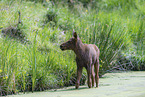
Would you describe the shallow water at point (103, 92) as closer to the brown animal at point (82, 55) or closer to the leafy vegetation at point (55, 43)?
the brown animal at point (82, 55)

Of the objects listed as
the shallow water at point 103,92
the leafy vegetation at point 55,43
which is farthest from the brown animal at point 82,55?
the leafy vegetation at point 55,43

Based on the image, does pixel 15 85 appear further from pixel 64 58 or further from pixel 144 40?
pixel 144 40

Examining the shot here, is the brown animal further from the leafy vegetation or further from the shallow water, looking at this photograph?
the leafy vegetation

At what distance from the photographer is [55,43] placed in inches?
360

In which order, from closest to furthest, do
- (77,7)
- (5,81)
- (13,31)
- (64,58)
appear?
(5,81) → (64,58) → (13,31) → (77,7)

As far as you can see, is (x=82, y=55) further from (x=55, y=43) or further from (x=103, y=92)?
(x=55, y=43)

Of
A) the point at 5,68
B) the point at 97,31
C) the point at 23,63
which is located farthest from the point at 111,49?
the point at 5,68

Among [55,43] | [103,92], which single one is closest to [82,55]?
[103,92]

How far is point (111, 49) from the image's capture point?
7.20m

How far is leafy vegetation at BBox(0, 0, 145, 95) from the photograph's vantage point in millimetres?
5754

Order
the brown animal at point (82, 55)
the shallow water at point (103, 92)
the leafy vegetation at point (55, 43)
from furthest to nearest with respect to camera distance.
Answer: the leafy vegetation at point (55, 43) < the brown animal at point (82, 55) < the shallow water at point (103, 92)

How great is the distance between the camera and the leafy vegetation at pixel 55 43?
18.9 ft

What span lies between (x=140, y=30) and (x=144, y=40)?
465 millimetres

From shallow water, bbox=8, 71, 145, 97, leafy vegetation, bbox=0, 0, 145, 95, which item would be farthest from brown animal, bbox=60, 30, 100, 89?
leafy vegetation, bbox=0, 0, 145, 95
